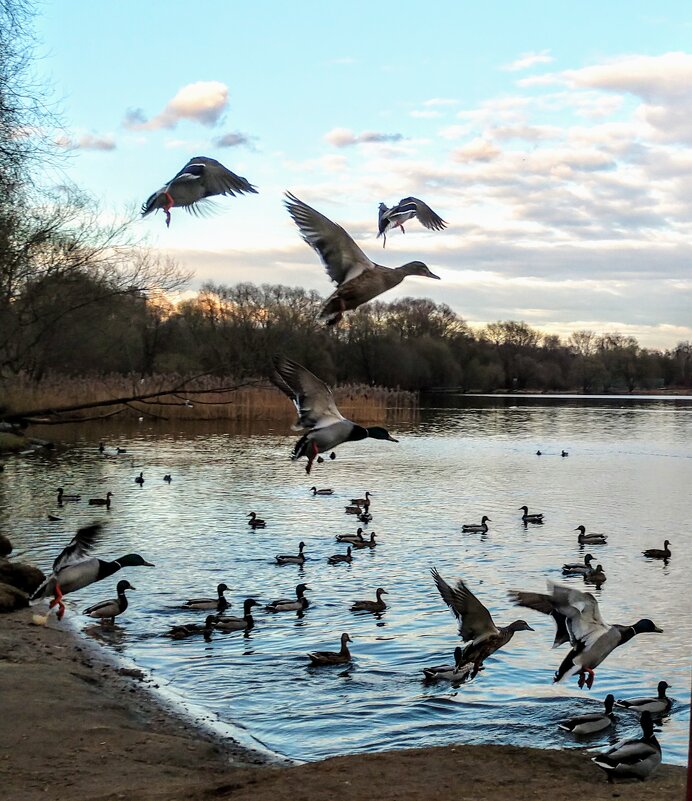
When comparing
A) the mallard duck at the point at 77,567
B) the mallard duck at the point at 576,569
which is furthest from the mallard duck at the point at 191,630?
the mallard duck at the point at 576,569

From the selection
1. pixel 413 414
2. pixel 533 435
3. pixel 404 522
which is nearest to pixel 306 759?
pixel 404 522

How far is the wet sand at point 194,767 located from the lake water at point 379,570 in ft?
3.45

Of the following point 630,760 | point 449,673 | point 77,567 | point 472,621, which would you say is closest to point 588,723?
point 630,760

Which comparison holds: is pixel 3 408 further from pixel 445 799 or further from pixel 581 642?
pixel 581 642

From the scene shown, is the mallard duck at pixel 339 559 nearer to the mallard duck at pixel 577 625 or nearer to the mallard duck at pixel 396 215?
the mallard duck at pixel 577 625

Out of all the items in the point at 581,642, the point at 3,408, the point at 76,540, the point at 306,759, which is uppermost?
the point at 3,408

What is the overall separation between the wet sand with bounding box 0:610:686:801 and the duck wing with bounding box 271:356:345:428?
361cm

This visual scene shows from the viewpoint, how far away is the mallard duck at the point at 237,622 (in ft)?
46.1

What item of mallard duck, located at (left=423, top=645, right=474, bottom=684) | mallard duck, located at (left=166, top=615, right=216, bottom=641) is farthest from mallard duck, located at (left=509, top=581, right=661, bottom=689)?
mallard duck, located at (left=166, top=615, right=216, bottom=641)

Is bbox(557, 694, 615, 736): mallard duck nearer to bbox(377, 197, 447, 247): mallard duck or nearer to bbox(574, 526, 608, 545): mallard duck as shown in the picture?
bbox(377, 197, 447, 247): mallard duck

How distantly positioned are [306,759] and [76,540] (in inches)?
137

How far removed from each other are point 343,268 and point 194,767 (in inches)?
230

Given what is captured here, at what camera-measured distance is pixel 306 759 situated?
951 centimetres

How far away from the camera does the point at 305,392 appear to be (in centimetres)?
514
